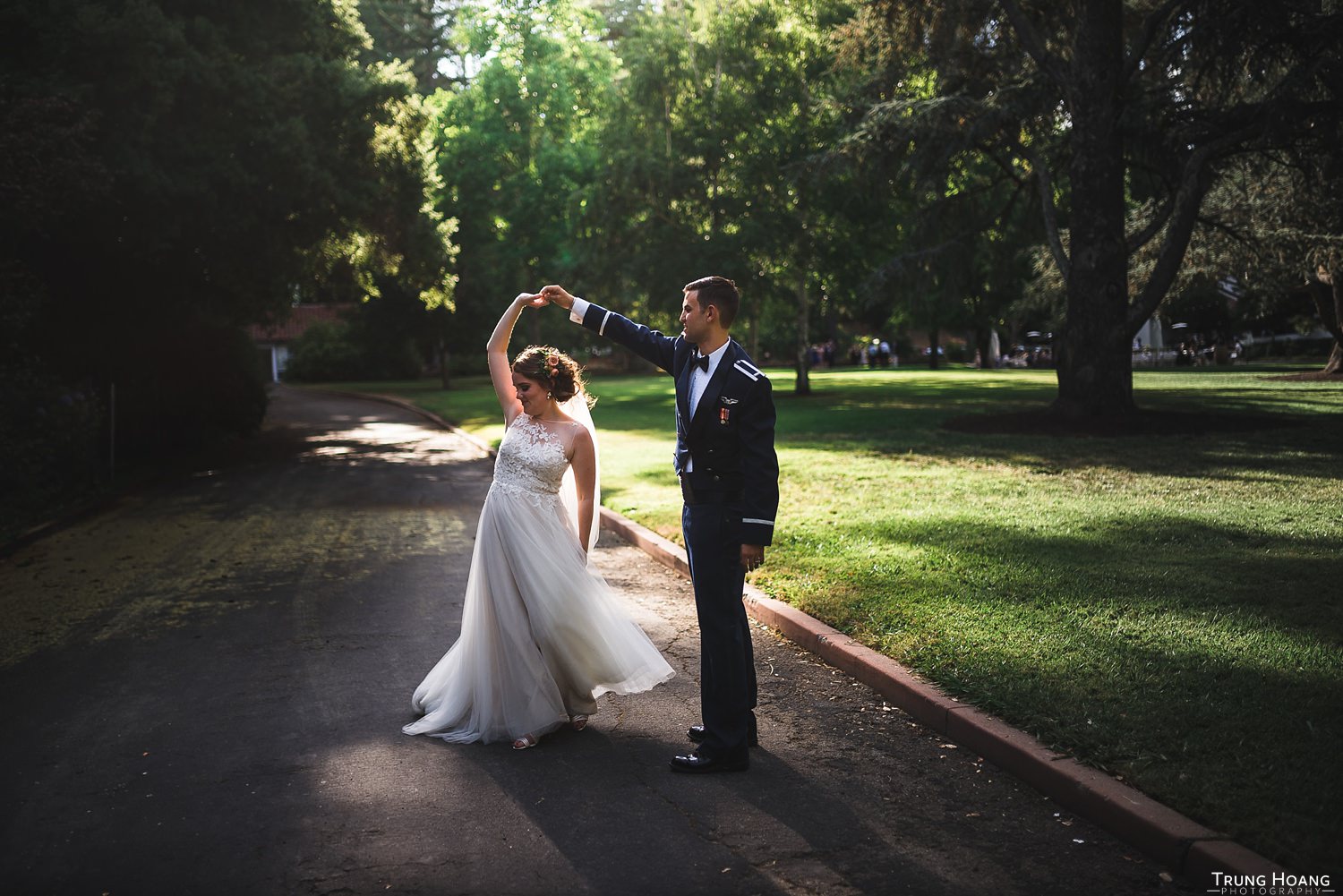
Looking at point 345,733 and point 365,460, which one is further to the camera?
point 365,460

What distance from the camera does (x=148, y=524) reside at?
13469 millimetres

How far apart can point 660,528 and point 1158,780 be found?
7.47 m

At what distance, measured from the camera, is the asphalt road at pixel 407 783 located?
4082mm

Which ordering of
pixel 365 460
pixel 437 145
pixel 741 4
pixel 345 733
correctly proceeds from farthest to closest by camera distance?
pixel 437 145 < pixel 741 4 < pixel 365 460 < pixel 345 733

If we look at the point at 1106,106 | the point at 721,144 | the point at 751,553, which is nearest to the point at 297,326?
the point at 721,144

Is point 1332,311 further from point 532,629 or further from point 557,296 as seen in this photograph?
point 532,629

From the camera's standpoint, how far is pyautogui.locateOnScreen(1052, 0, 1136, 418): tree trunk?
19.6 meters

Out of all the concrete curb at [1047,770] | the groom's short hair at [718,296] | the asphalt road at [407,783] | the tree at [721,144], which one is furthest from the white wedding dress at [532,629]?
the tree at [721,144]

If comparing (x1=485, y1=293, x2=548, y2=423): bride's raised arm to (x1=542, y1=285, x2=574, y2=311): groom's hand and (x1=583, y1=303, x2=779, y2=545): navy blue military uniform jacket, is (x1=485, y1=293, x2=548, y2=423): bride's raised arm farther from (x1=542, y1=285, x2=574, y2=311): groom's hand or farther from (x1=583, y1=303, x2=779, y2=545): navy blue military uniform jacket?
(x1=583, y1=303, x2=779, y2=545): navy blue military uniform jacket

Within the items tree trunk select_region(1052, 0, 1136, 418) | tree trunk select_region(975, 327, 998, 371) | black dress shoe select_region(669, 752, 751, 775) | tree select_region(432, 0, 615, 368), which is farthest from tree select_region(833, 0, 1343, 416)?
tree trunk select_region(975, 327, 998, 371)

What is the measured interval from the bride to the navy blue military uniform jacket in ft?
2.90

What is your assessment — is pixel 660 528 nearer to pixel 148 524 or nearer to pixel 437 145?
pixel 148 524

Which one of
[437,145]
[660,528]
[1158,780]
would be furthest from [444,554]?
[437,145]

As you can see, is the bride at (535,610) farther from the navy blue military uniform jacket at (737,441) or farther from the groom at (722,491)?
the navy blue military uniform jacket at (737,441)
